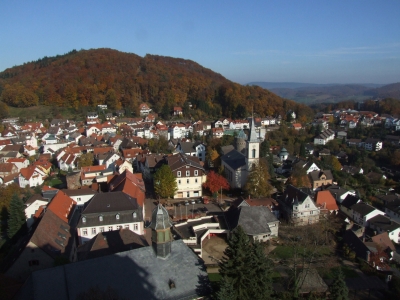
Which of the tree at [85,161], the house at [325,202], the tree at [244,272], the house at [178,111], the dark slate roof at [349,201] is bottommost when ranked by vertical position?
the dark slate roof at [349,201]

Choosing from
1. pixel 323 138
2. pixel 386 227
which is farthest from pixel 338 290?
pixel 323 138

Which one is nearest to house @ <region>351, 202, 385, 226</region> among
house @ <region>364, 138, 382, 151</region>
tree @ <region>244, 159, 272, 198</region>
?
tree @ <region>244, 159, 272, 198</region>

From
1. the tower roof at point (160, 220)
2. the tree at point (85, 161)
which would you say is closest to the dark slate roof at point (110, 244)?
the tower roof at point (160, 220)

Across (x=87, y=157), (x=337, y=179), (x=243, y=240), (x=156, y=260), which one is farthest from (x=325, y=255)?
(x=87, y=157)

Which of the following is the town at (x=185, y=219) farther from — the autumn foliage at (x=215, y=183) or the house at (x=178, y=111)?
the house at (x=178, y=111)

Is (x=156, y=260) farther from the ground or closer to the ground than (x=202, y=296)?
farther from the ground

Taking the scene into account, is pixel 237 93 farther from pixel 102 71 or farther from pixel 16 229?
pixel 16 229

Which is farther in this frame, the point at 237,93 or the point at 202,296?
the point at 237,93
